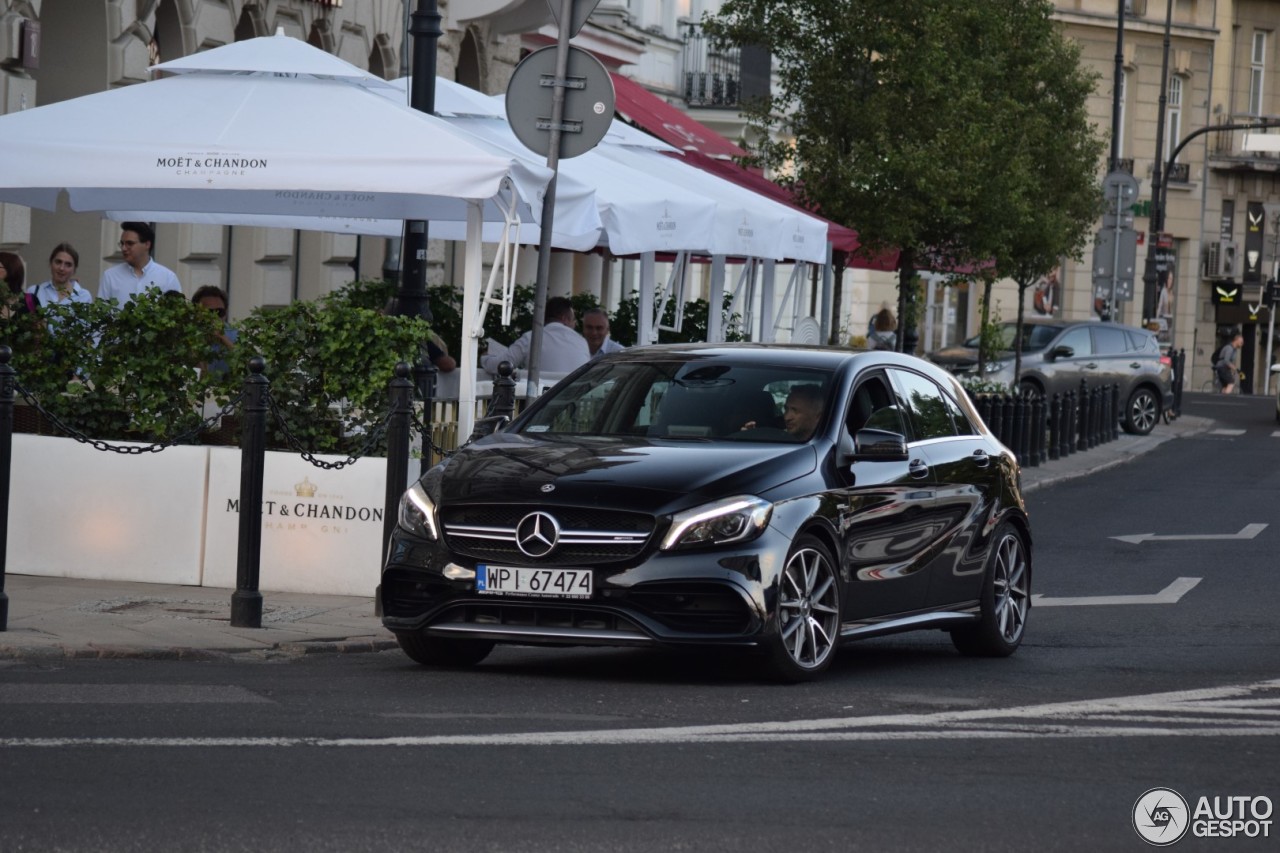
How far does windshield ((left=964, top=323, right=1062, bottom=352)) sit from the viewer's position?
39.0m

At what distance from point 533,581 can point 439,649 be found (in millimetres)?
786

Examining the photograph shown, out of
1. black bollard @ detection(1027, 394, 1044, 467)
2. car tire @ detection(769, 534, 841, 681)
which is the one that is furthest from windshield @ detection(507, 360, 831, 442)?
black bollard @ detection(1027, 394, 1044, 467)

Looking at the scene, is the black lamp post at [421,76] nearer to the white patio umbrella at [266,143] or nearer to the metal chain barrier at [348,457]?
the white patio umbrella at [266,143]

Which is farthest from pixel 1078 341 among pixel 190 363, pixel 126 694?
pixel 126 694

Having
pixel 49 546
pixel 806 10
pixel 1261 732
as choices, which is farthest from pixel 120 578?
pixel 806 10

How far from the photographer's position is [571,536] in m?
9.54

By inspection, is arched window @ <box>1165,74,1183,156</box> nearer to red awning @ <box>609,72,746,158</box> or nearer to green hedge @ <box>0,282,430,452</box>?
red awning @ <box>609,72,746,158</box>

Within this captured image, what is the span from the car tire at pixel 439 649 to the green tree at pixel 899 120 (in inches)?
718

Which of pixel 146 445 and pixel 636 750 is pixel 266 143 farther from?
pixel 636 750

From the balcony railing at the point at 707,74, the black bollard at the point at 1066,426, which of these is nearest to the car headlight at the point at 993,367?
the black bollard at the point at 1066,426

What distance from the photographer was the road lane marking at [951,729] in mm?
7719

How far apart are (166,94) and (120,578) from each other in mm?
2937

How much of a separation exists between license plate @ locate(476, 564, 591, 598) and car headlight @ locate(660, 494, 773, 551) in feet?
1.16

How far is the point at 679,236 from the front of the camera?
17641 millimetres
